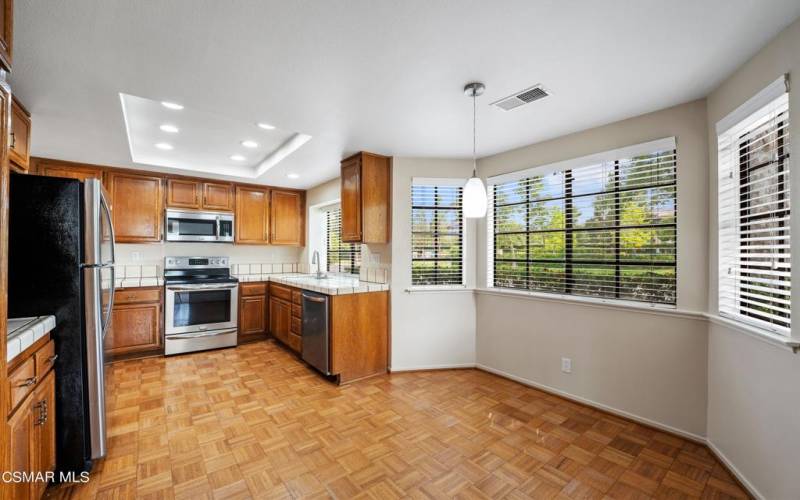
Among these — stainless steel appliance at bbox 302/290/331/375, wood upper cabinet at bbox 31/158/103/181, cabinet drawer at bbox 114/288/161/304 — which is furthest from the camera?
cabinet drawer at bbox 114/288/161/304

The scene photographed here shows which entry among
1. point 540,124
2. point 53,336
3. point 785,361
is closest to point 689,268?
point 785,361

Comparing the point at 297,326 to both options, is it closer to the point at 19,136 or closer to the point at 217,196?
the point at 217,196

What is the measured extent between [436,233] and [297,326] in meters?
1.91

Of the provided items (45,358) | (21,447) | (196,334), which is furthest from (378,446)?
(196,334)

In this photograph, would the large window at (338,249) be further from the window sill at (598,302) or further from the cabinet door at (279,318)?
the window sill at (598,302)

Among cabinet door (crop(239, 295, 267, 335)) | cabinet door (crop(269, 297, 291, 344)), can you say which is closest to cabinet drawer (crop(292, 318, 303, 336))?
cabinet door (crop(269, 297, 291, 344))

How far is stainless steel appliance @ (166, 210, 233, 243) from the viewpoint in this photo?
14.7 feet

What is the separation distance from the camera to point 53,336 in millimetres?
1887

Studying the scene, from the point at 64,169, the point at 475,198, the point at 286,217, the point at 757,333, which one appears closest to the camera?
the point at 757,333

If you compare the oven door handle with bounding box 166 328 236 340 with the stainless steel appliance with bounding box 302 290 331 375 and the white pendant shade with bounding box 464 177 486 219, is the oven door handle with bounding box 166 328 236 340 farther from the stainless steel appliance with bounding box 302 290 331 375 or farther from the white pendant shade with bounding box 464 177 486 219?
the white pendant shade with bounding box 464 177 486 219

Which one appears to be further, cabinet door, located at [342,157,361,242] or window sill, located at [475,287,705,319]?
cabinet door, located at [342,157,361,242]

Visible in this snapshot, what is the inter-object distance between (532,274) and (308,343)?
7.73ft

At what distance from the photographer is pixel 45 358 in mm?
1741

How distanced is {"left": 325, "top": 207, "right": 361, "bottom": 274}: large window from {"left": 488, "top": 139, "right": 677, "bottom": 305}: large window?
197 cm
